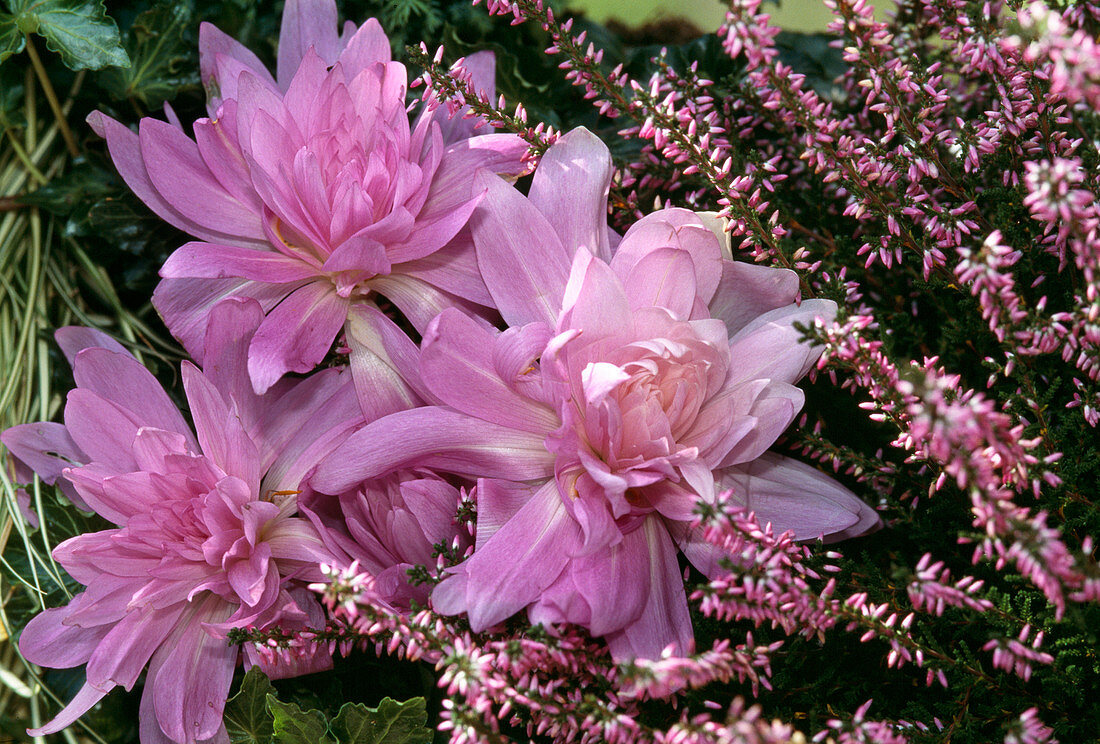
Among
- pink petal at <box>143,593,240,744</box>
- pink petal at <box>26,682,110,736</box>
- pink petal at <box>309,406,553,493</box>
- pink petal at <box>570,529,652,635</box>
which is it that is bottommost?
pink petal at <box>26,682,110,736</box>

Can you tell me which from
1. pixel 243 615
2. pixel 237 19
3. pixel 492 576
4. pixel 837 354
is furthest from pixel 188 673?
pixel 237 19

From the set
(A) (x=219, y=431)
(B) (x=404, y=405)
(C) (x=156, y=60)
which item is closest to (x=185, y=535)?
(A) (x=219, y=431)

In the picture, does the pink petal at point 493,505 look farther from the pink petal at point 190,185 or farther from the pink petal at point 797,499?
the pink petal at point 190,185

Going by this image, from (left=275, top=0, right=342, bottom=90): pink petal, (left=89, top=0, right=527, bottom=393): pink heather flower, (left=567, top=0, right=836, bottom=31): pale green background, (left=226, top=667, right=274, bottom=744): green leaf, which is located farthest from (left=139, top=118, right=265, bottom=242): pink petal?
(left=567, top=0, right=836, bottom=31): pale green background

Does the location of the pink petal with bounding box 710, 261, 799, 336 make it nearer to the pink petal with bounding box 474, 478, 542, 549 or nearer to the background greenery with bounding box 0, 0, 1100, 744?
the background greenery with bounding box 0, 0, 1100, 744

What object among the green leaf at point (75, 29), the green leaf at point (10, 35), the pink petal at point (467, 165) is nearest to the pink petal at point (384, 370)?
the pink petal at point (467, 165)
